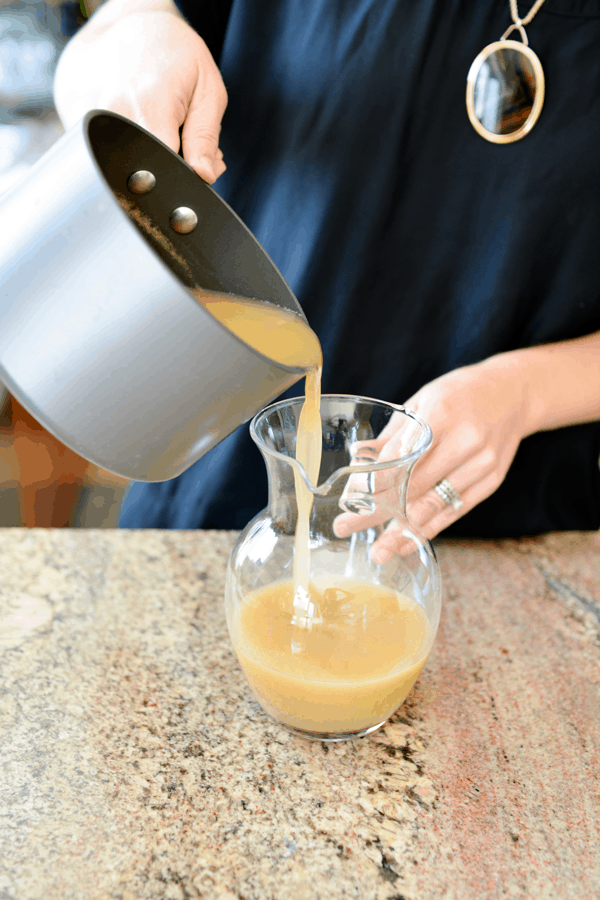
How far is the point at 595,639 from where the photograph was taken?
85 centimetres

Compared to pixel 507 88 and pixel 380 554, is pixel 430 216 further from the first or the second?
pixel 380 554

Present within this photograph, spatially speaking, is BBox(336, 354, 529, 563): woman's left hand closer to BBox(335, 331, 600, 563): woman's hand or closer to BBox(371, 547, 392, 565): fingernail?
BBox(335, 331, 600, 563): woman's hand

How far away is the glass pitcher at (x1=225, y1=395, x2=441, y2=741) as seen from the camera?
643 mm

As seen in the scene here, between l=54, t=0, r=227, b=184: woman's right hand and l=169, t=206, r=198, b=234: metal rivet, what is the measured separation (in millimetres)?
33

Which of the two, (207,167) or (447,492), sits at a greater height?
(207,167)

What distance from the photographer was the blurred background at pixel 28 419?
2.64m

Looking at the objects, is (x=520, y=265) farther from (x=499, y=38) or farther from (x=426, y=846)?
(x=426, y=846)

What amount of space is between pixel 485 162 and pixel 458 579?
528mm

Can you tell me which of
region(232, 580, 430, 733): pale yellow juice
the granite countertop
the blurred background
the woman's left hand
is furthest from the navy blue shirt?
the blurred background

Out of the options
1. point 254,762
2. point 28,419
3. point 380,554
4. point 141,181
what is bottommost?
point 28,419

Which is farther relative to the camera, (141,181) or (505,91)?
(505,91)

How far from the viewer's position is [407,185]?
959 mm

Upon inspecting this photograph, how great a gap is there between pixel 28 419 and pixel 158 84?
258cm

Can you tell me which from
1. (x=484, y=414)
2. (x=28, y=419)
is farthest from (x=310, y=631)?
(x=28, y=419)
